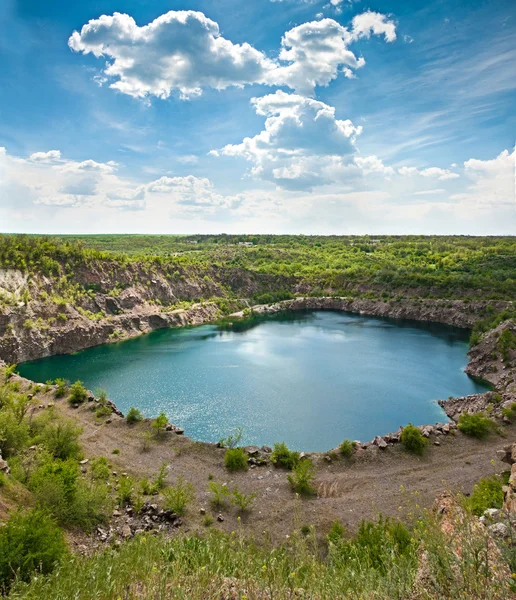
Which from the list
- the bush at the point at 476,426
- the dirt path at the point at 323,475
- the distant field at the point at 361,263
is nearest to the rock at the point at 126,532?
the dirt path at the point at 323,475

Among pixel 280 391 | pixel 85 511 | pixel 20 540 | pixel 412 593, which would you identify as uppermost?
pixel 412 593

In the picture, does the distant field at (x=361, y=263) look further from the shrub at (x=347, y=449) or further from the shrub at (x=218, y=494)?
the shrub at (x=347, y=449)

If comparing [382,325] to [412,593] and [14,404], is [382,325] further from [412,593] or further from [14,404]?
[412,593]

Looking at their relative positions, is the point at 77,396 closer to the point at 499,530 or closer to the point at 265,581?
the point at 265,581

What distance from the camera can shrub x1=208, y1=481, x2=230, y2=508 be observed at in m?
17.4

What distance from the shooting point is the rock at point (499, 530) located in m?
8.21

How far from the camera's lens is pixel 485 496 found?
49.3 feet

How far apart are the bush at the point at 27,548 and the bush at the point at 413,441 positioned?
55.3ft

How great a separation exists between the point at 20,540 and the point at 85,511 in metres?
5.59

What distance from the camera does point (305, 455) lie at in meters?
21.4

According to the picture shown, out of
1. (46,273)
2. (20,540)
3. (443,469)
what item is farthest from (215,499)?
(46,273)

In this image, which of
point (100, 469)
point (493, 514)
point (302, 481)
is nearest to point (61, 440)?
point (100, 469)

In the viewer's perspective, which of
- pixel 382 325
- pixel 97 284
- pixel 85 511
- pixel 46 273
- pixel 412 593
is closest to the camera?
pixel 412 593

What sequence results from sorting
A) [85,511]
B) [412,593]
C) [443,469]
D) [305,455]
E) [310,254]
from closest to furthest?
[412,593]
[85,511]
[443,469]
[305,455]
[310,254]
